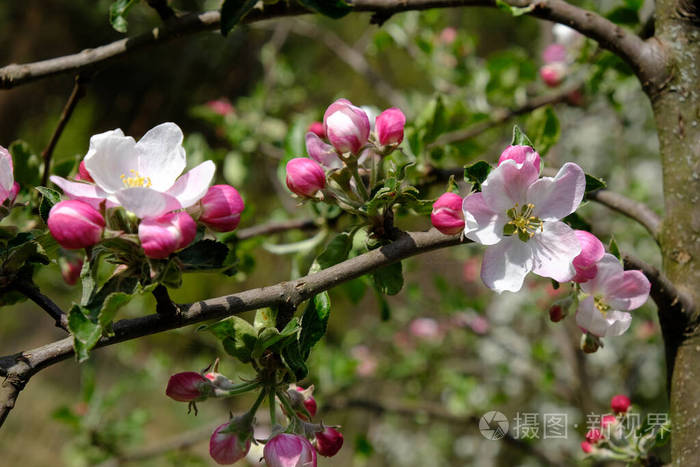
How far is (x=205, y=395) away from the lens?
0.55 m

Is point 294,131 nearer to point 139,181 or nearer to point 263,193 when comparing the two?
point 139,181

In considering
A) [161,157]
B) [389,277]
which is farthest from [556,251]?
[161,157]

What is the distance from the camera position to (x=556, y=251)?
0.55 meters

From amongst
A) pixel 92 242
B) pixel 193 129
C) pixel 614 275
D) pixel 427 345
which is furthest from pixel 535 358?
pixel 193 129

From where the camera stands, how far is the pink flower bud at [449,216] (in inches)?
21.2

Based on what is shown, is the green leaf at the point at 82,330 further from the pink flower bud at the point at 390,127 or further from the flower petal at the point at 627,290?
the flower petal at the point at 627,290

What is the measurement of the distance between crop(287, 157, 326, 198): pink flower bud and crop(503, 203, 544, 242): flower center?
7.8 inches

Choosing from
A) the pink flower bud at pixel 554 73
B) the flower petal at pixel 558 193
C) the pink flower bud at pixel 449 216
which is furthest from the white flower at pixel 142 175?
the pink flower bud at pixel 554 73

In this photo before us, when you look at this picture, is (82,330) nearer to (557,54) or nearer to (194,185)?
(194,185)

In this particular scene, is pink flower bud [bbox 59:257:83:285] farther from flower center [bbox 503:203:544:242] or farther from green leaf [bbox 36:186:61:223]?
flower center [bbox 503:203:544:242]

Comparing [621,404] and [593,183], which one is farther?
[621,404]

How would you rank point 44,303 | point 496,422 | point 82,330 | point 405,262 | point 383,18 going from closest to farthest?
point 82,330, point 44,303, point 383,18, point 496,422, point 405,262

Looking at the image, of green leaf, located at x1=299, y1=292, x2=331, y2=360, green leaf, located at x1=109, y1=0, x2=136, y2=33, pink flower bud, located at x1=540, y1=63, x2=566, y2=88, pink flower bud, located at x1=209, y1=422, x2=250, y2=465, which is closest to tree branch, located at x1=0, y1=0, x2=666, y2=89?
green leaf, located at x1=109, y1=0, x2=136, y2=33

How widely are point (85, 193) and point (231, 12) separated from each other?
0.27 metres
